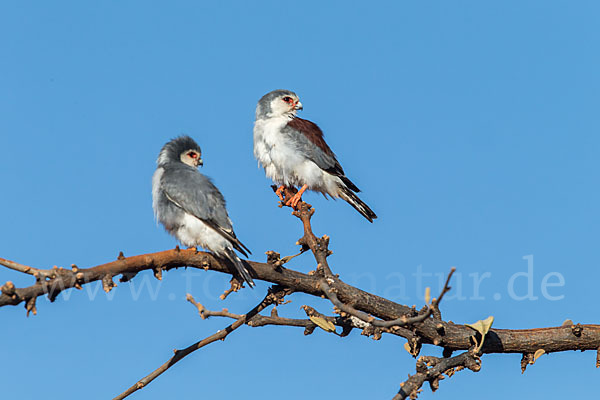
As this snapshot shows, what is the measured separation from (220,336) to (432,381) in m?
1.46

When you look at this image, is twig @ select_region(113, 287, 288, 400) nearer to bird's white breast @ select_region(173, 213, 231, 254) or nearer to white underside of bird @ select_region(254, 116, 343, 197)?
bird's white breast @ select_region(173, 213, 231, 254)

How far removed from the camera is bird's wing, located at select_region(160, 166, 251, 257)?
232 inches

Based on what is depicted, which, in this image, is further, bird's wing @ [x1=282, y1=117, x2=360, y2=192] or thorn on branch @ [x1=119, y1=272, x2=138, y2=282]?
bird's wing @ [x1=282, y1=117, x2=360, y2=192]

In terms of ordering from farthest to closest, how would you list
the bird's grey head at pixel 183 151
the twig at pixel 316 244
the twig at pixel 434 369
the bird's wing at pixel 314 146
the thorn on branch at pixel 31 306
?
Answer: 1. the bird's wing at pixel 314 146
2. the bird's grey head at pixel 183 151
3. the twig at pixel 316 244
4. the twig at pixel 434 369
5. the thorn on branch at pixel 31 306

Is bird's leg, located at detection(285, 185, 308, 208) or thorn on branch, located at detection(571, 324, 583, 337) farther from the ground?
bird's leg, located at detection(285, 185, 308, 208)

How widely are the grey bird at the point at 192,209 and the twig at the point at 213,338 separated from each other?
53 cm

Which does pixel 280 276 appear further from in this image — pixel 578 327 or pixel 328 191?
pixel 328 191

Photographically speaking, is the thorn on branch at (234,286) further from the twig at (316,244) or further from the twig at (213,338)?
the twig at (316,244)

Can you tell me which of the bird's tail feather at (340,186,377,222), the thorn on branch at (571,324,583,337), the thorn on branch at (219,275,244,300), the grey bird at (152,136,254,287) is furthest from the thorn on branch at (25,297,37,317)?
the bird's tail feather at (340,186,377,222)

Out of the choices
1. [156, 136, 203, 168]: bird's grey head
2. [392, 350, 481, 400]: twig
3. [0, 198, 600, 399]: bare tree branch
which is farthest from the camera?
[156, 136, 203, 168]: bird's grey head

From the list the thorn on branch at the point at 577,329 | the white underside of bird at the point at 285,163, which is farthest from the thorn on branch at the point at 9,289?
the white underside of bird at the point at 285,163

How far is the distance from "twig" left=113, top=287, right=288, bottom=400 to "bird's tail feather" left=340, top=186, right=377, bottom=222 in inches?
125

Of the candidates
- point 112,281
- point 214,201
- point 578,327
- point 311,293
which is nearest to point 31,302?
point 112,281

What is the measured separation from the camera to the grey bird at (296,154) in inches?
311
